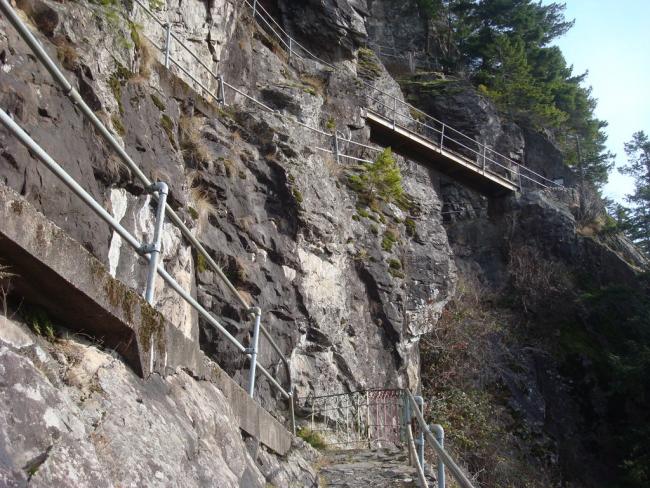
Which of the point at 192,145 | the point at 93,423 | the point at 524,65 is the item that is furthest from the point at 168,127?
the point at 524,65

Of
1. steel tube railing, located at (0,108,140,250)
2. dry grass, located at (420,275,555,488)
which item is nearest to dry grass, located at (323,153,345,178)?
dry grass, located at (420,275,555,488)

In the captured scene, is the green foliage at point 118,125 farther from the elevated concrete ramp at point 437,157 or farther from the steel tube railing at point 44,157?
the elevated concrete ramp at point 437,157

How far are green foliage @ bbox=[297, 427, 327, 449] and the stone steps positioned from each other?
1157 millimetres

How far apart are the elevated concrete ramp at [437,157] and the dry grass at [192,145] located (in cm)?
959

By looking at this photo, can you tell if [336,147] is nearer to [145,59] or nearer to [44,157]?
[145,59]

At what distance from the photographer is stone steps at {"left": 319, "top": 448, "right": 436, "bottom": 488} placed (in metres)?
7.29

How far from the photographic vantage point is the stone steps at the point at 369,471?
7.29m

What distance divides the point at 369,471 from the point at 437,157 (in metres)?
16.3

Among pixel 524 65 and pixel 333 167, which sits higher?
pixel 524 65

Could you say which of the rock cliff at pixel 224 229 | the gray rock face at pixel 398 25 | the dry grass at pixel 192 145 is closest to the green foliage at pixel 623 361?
the rock cliff at pixel 224 229

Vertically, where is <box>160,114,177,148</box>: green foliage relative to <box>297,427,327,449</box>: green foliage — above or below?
above

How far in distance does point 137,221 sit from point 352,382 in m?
5.48

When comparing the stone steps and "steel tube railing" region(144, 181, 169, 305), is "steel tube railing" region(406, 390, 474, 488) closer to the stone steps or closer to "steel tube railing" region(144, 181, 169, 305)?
the stone steps

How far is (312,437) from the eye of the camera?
10539 mm
